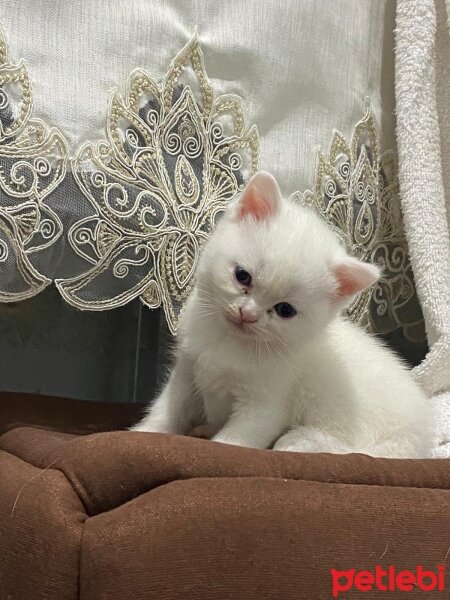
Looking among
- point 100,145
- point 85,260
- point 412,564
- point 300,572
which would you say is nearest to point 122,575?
point 300,572

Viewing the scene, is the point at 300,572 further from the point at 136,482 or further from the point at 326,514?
the point at 136,482

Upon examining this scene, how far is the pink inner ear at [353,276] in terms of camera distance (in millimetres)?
911

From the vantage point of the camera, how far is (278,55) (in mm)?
1131

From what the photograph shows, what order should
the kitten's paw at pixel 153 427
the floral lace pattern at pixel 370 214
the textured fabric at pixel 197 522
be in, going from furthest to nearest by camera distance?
the floral lace pattern at pixel 370 214 → the kitten's paw at pixel 153 427 → the textured fabric at pixel 197 522

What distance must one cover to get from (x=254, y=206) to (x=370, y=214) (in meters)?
0.39

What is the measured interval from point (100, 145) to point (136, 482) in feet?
1.88

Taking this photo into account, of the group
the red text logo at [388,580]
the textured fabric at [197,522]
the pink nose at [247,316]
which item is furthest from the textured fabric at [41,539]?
the pink nose at [247,316]

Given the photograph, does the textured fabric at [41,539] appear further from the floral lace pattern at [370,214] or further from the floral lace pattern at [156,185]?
the floral lace pattern at [370,214]

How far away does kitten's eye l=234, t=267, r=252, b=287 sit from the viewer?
0.89 meters

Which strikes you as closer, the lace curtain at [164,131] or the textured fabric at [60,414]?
the lace curtain at [164,131]

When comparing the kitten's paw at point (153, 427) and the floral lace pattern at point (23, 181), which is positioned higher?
the floral lace pattern at point (23, 181)

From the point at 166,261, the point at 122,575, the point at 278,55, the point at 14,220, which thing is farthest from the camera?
the point at 278,55

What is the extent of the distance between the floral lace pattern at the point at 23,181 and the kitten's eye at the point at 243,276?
0.28 m

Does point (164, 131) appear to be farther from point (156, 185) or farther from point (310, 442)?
point (310, 442)
